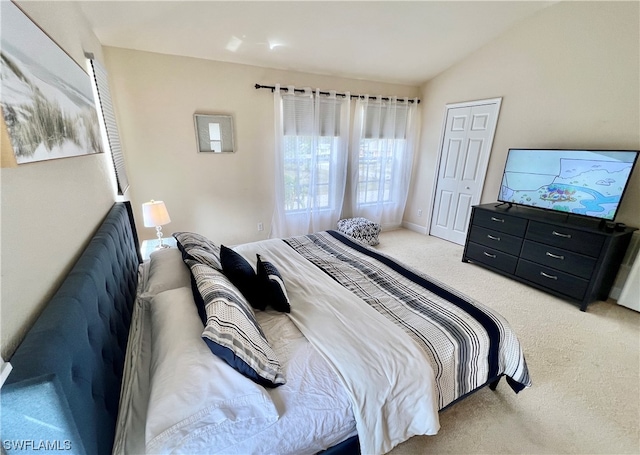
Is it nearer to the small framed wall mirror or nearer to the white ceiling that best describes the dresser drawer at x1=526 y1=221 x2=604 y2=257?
the white ceiling

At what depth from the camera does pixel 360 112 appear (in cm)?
386

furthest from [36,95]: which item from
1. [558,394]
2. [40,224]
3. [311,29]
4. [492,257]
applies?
[492,257]

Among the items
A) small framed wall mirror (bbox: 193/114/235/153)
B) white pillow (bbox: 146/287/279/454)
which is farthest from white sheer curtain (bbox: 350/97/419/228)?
white pillow (bbox: 146/287/279/454)

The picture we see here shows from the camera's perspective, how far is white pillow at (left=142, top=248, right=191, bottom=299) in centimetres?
148

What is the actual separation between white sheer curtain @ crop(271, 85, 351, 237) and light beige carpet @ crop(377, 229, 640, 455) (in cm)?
224

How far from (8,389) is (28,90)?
855mm

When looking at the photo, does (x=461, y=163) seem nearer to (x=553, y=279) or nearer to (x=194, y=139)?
(x=553, y=279)

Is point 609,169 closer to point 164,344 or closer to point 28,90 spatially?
point 164,344

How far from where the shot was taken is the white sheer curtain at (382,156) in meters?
3.98

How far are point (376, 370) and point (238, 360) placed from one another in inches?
21.8

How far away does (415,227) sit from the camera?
4.73 m

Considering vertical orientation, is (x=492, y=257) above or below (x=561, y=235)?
below

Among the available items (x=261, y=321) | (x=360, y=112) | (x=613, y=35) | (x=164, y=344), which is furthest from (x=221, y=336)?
(x=613, y=35)

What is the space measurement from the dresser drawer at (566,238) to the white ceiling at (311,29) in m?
2.28
